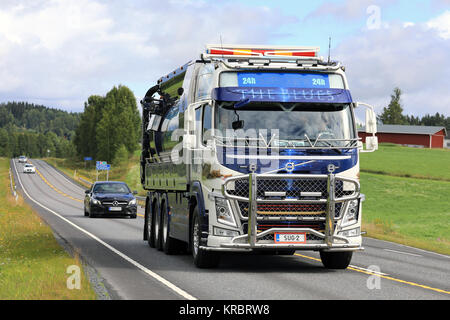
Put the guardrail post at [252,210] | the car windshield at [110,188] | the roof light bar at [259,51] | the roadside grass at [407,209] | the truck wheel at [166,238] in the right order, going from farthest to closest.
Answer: the car windshield at [110,188] < the roadside grass at [407,209] < the truck wheel at [166,238] < the roof light bar at [259,51] < the guardrail post at [252,210]

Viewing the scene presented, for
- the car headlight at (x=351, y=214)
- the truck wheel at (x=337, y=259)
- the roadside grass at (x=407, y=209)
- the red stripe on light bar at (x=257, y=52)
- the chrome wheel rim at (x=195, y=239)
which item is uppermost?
the red stripe on light bar at (x=257, y=52)

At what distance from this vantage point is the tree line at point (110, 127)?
136 metres

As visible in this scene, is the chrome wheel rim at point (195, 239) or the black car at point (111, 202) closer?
the chrome wheel rim at point (195, 239)

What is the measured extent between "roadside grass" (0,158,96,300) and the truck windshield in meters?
3.52

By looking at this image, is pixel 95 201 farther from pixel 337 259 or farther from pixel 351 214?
pixel 351 214

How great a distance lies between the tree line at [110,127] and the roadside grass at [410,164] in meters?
47.5

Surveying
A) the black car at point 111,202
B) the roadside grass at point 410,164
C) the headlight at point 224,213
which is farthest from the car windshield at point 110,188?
the roadside grass at point 410,164

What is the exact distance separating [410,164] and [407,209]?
3231 centimetres

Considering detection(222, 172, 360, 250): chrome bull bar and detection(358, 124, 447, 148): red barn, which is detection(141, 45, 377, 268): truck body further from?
detection(358, 124, 447, 148): red barn

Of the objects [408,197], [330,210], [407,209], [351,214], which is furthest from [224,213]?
[408,197]

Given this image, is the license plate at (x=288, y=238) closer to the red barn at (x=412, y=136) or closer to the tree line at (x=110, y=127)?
the tree line at (x=110, y=127)

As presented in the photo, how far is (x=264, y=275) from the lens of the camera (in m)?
12.5

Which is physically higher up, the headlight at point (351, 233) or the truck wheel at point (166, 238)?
the headlight at point (351, 233)
